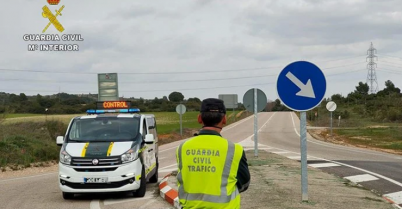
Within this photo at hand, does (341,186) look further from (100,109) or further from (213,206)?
(213,206)

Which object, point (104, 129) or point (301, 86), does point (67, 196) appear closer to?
point (104, 129)

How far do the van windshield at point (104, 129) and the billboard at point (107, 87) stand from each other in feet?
91.7

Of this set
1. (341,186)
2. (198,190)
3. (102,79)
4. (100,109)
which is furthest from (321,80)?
(102,79)

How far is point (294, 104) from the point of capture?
823 centimetres

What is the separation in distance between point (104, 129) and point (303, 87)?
5.45m

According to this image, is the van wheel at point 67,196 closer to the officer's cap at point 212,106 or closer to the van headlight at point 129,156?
the van headlight at point 129,156

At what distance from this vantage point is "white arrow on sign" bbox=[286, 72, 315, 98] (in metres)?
8.17

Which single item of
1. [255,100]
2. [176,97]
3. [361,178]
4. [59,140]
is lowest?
[361,178]

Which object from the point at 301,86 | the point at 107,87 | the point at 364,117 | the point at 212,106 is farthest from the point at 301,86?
the point at 364,117

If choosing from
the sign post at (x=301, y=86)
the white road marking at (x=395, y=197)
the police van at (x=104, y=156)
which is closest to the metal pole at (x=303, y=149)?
the sign post at (x=301, y=86)

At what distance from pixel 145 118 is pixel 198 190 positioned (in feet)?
30.3

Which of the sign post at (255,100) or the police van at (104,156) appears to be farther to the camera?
the sign post at (255,100)

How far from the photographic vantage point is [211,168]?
3709 mm

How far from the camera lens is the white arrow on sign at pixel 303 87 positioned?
26.8ft
